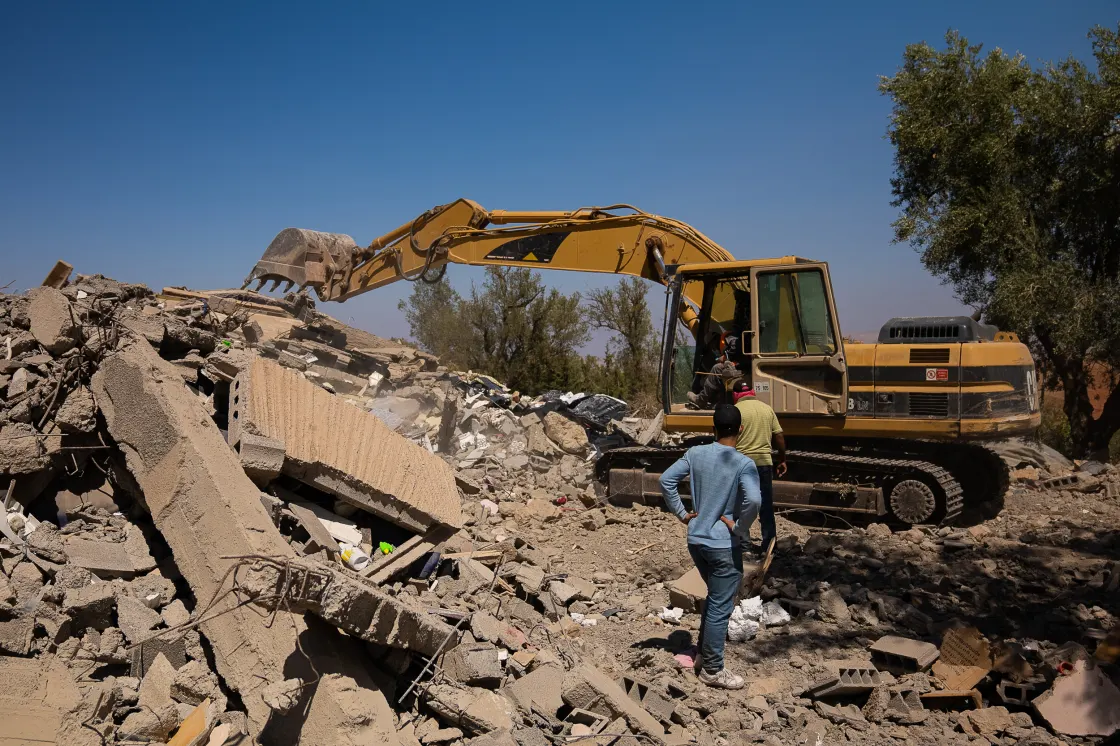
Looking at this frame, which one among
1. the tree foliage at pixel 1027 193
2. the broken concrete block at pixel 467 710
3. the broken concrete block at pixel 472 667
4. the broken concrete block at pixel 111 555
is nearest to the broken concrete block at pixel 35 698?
the broken concrete block at pixel 111 555

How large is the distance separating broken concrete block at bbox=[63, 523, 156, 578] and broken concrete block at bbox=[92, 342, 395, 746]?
26 centimetres

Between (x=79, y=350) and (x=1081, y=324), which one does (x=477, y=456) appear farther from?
(x=1081, y=324)

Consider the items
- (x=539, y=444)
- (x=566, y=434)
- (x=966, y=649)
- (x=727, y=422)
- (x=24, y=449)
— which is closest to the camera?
(x=966, y=649)

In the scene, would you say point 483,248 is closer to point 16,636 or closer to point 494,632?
point 494,632

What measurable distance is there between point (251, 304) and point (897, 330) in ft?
30.5

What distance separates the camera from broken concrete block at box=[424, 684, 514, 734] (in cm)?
400

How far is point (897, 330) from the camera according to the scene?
29.1ft

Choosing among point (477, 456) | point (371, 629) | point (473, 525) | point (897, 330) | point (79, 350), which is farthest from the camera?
point (477, 456)

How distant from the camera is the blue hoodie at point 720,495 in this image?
4.72 metres

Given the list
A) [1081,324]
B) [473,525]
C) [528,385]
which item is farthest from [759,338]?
[528,385]

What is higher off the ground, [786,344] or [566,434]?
[786,344]

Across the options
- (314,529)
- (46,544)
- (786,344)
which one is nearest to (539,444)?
(786,344)

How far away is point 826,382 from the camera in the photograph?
8.29 meters

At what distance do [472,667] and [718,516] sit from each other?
1.63m
